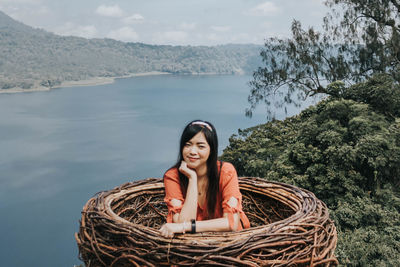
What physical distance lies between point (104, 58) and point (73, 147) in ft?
185

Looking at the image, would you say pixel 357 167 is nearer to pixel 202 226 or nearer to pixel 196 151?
pixel 196 151

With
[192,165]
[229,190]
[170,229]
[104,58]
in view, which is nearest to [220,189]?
[229,190]

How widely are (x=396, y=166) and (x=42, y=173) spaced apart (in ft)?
91.7

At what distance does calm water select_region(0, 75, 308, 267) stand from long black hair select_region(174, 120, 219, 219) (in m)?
18.2

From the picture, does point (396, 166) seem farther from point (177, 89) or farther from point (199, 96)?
point (177, 89)

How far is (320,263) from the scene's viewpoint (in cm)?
108

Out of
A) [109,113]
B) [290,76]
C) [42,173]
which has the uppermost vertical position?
[290,76]

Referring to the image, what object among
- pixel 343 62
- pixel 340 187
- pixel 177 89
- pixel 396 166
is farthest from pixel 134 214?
pixel 177 89

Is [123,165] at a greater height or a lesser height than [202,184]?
lesser

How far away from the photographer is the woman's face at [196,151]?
4.54 ft

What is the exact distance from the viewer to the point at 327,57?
9.42m

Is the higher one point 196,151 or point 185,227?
point 196,151

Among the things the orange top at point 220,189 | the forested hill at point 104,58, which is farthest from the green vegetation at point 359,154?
the forested hill at point 104,58

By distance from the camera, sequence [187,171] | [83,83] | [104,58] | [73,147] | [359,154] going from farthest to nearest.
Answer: [104,58]
[83,83]
[73,147]
[359,154]
[187,171]
